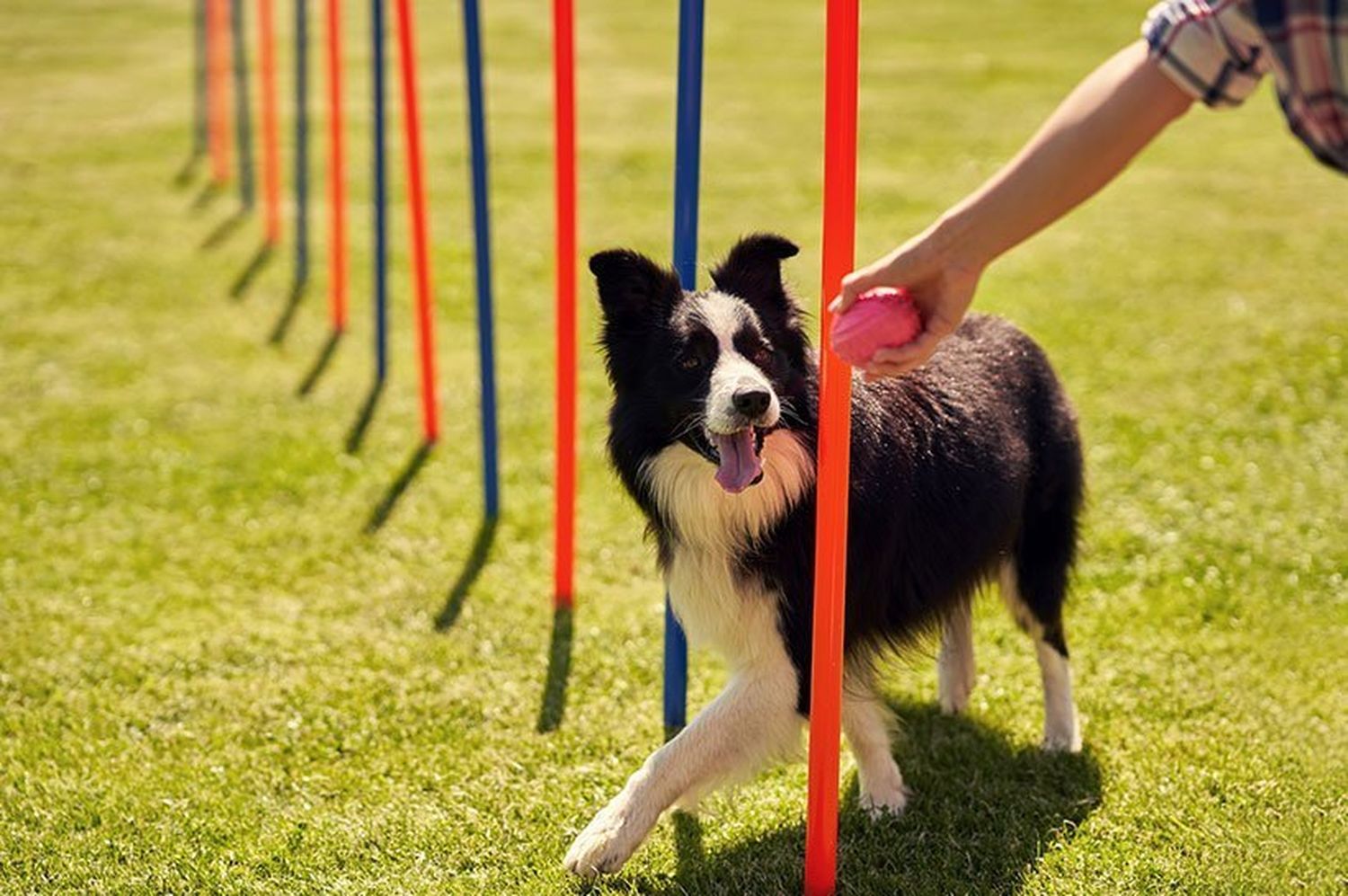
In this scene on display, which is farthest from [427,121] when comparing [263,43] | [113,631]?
[113,631]

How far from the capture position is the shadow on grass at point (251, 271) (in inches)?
404

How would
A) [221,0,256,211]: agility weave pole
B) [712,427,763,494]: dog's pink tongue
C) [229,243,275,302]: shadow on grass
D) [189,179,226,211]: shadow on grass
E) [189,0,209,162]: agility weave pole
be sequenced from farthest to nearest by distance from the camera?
1. [189,0,209,162]: agility weave pole
2. [221,0,256,211]: agility weave pole
3. [189,179,226,211]: shadow on grass
4. [229,243,275,302]: shadow on grass
5. [712,427,763,494]: dog's pink tongue

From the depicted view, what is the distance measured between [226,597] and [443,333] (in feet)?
11.4

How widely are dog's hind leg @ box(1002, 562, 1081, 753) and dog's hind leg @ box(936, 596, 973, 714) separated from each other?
0.16 m

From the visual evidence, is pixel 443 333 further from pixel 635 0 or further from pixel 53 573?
pixel 635 0

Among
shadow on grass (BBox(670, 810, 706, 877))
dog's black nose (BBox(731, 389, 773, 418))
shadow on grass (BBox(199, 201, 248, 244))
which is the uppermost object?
dog's black nose (BBox(731, 389, 773, 418))

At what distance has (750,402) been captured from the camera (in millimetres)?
3621

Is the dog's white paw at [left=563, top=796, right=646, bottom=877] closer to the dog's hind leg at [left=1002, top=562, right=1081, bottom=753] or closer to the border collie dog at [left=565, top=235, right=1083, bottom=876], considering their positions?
A: the border collie dog at [left=565, top=235, right=1083, bottom=876]

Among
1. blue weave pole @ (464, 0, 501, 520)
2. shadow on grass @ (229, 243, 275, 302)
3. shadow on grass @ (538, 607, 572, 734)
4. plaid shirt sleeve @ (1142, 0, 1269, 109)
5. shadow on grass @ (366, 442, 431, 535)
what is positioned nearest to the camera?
plaid shirt sleeve @ (1142, 0, 1269, 109)

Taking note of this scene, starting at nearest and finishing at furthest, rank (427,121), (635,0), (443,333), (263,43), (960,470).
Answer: (960,470)
(443,333)
(263,43)
(427,121)
(635,0)

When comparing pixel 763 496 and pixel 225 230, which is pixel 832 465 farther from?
pixel 225 230

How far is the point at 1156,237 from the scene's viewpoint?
10.5 m

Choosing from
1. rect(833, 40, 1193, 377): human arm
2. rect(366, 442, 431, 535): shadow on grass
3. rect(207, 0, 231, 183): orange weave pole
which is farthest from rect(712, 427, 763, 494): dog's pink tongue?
rect(207, 0, 231, 183): orange weave pole

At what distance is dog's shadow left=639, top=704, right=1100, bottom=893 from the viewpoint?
3951 mm
